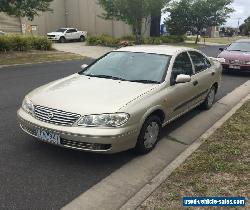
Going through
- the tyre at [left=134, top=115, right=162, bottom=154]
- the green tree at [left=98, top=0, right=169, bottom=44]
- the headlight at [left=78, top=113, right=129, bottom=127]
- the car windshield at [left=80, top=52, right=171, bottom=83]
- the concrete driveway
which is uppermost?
the green tree at [left=98, top=0, right=169, bottom=44]

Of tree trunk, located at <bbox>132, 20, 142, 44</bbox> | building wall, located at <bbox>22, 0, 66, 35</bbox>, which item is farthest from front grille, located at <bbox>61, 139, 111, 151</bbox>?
building wall, located at <bbox>22, 0, 66, 35</bbox>

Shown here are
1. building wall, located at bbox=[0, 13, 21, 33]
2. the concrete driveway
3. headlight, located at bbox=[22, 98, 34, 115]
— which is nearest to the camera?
headlight, located at bbox=[22, 98, 34, 115]

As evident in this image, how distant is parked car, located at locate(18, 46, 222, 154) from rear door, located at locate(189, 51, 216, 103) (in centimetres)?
4

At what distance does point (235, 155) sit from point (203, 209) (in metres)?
1.77

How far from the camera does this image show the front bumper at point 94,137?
469 centimetres

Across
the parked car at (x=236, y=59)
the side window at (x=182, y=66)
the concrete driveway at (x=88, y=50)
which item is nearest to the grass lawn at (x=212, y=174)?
the side window at (x=182, y=66)

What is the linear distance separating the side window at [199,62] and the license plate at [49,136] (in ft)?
11.4

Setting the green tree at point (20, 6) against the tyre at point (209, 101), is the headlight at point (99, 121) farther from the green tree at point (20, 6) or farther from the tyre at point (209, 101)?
the green tree at point (20, 6)

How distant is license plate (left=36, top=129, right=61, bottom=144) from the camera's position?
4832mm

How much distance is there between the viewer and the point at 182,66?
22.0ft

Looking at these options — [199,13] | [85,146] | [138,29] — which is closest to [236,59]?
[85,146]

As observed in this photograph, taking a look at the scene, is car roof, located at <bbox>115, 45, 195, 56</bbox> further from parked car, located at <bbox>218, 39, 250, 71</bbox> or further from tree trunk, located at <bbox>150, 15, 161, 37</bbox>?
tree trunk, located at <bbox>150, 15, 161, 37</bbox>

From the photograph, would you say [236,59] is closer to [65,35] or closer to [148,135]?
[148,135]

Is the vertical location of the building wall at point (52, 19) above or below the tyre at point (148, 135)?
above
